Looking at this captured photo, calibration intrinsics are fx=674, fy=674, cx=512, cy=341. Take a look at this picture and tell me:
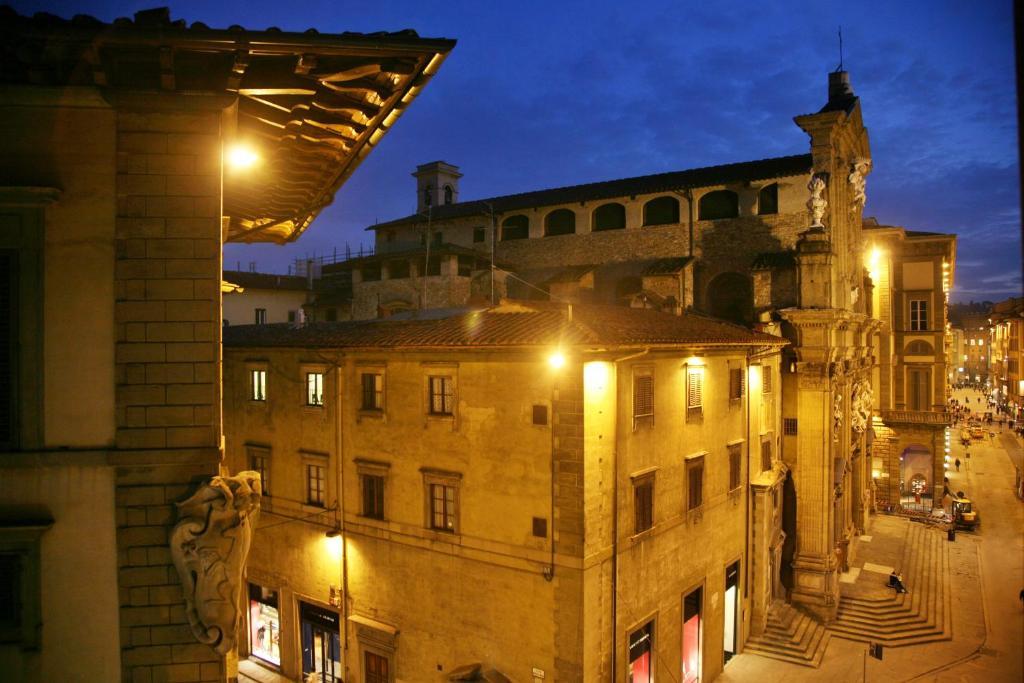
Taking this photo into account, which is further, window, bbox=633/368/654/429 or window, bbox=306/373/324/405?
window, bbox=306/373/324/405

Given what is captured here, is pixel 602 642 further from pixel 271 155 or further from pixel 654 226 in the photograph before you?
pixel 654 226

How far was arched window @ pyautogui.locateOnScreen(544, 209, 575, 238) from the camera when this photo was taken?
37.6m

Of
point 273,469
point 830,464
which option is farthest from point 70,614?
point 830,464

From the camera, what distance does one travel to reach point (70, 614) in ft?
23.6

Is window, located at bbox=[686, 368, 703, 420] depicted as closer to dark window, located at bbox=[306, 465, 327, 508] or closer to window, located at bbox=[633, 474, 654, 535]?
window, located at bbox=[633, 474, 654, 535]

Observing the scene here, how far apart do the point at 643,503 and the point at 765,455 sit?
10.4 meters

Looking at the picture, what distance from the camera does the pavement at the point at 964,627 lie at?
863 inches

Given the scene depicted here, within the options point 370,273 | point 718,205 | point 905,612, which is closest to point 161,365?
point 905,612

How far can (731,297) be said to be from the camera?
108ft

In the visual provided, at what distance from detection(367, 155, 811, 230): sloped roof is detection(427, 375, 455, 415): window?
2049cm

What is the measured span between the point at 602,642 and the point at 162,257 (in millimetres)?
13627

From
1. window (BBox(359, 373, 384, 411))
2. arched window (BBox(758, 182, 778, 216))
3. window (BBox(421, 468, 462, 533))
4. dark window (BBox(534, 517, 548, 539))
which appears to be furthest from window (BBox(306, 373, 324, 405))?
arched window (BBox(758, 182, 778, 216))

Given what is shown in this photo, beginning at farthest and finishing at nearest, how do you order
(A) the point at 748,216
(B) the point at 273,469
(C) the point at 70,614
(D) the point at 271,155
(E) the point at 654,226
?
(E) the point at 654,226
(A) the point at 748,216
(B) the point at 273,469
(D) the point at 271,155
(C) the point at 70,614

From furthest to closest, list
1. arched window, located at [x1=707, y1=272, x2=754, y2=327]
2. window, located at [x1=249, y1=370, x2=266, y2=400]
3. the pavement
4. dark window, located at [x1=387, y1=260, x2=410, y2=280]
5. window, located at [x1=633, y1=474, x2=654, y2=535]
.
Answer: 1. dark window, located at [x1=387, y1=260, x2=410, y2=280]
2. arched window, located at [x1=707, y1=272, x2=754, y2=327]
3. window, located at [x1=249, y1=370, x2=266, y2=400]
4. the pavement
5. window, located at [x1=633, y1=474, x2=654, y2=535]
